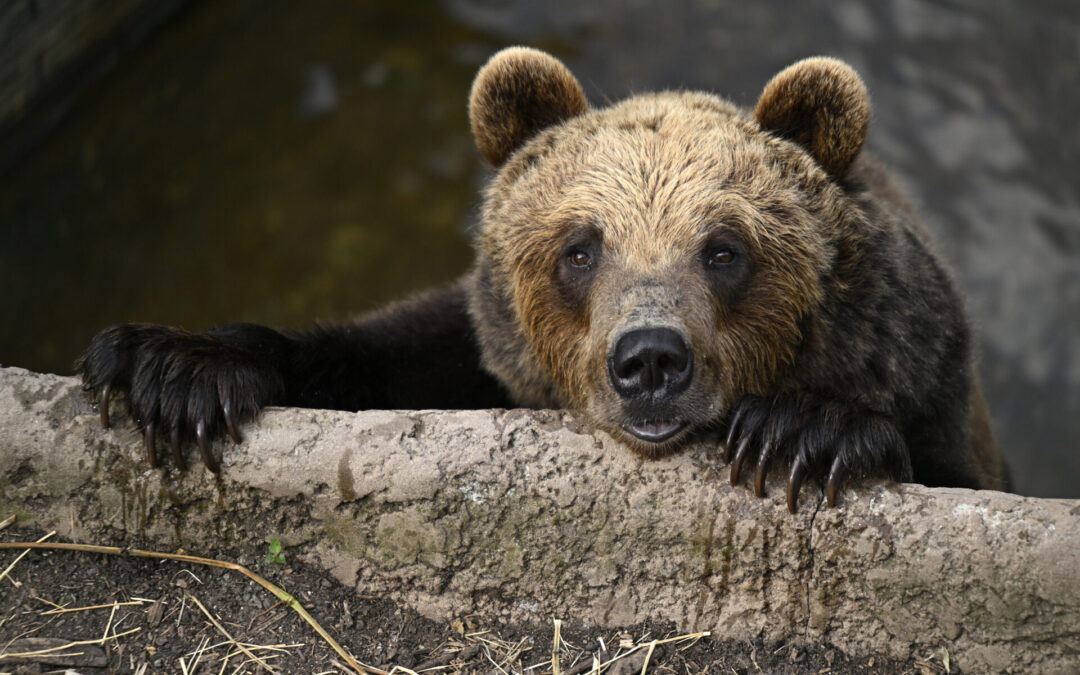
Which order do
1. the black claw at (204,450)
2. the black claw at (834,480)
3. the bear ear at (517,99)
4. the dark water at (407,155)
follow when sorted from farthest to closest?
the dark water at (407,155)
the bear ear at (517,99)
the black claw at (204,450)
the black claw at (834,480)

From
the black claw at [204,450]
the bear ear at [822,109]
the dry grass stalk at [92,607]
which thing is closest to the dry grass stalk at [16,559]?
the dry grass stalk at [92,607]

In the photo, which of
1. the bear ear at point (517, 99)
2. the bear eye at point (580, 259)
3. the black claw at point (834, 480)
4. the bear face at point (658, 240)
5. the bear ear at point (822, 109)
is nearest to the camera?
the black claw at point (834, 480)

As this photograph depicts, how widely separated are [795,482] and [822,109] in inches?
61.7

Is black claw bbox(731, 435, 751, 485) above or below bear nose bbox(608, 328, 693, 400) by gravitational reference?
below

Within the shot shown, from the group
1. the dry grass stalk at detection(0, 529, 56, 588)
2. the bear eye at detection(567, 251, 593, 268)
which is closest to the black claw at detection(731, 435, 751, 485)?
the bear eye at detection(567, 251, 593, 268)

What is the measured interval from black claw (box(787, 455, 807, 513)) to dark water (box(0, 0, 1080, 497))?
6.34 metres

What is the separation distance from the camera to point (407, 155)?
10977 millimetres

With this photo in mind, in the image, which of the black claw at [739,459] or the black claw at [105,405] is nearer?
the black claw at [739,459]

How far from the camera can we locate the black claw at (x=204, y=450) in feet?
13.0

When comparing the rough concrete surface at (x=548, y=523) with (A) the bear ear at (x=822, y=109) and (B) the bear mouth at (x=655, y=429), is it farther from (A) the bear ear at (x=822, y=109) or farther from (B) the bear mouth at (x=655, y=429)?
(A) the bear ear at (x=822, y=109)

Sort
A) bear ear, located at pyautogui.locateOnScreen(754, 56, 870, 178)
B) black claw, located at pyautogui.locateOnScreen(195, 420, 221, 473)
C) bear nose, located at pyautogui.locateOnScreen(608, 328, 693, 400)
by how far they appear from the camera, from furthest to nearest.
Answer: bear ear, located at pyautogui.locateOnScreen(754, 56, 870, 178)
black claw, located at pyautogui.locateOnScreen(195, 420, 221, 473)
bear nose, located at pyautogui.locateOnScreen(608, 328, 693, 400)

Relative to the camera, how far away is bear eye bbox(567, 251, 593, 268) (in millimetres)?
4250

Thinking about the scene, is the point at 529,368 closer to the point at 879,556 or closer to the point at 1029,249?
the point at 879,556

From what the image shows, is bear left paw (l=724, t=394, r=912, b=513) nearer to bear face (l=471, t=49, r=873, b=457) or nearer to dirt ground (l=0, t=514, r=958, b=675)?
bear face (l=471, t=49, r=873, b=457)
